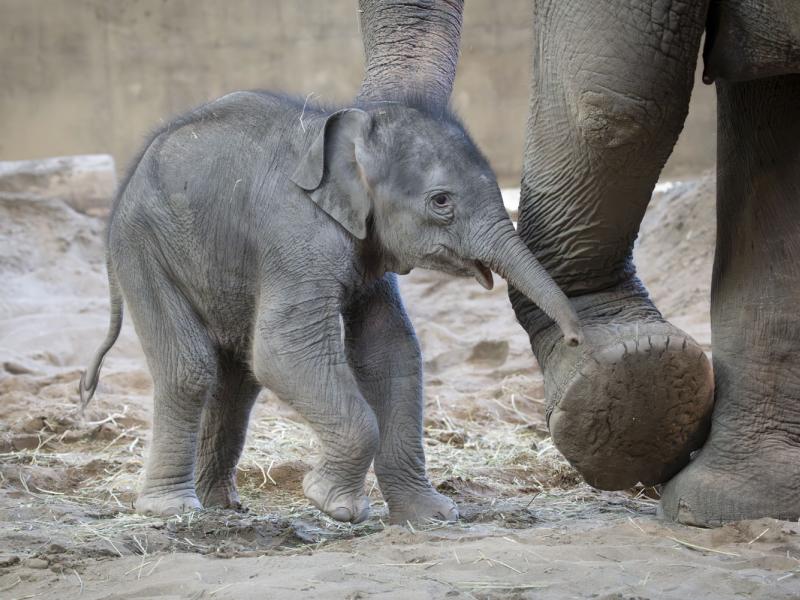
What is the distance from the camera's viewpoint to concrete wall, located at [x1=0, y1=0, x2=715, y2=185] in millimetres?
12258

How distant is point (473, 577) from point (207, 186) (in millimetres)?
1491

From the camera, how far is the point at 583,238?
347cm

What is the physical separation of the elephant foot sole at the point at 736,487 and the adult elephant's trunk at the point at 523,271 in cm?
57

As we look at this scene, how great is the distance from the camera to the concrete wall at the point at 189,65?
12.3 metres

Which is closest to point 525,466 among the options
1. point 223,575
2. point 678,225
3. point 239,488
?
point 239,488

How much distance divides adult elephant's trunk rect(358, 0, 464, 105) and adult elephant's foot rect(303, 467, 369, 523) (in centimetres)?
119

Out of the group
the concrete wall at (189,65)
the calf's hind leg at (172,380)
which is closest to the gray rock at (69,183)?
the concrete wall at (189,65)

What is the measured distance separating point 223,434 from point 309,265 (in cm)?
85

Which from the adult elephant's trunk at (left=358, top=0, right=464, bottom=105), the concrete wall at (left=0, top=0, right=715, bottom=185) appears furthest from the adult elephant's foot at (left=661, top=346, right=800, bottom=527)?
the concrete wall at (left=0, top=0, right=715, bottom=185)

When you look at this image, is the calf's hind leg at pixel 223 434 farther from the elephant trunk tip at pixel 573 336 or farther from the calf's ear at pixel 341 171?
the elephant trunk tip at pixel 573 336

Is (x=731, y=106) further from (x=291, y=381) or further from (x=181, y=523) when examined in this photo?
(x=181, y=523)

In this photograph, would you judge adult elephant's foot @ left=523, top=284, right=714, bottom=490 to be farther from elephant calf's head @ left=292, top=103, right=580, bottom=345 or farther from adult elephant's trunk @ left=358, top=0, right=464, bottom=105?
adult elephant's trunk @ left=358, top=0, right=464, bottom=105

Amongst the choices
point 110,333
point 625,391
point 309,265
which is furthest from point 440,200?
point 110,333

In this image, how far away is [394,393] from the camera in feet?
12.2
